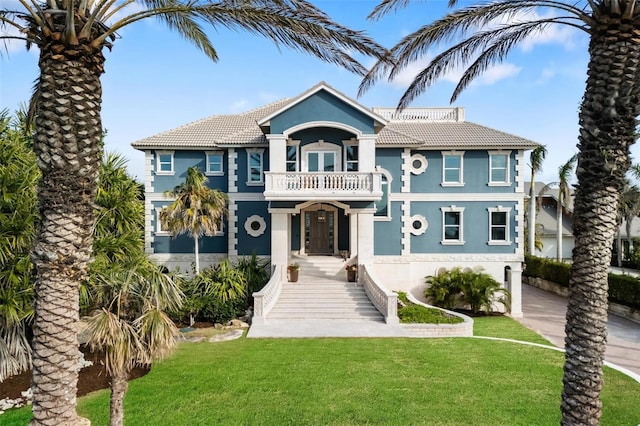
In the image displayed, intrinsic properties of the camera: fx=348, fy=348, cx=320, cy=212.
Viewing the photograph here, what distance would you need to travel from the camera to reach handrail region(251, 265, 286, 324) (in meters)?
13.9

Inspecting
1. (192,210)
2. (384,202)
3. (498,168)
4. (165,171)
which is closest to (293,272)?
(192,210)

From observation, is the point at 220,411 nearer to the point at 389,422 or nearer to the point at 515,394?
the point at 389,422

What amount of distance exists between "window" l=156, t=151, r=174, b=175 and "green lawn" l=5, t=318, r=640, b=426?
35.5ft

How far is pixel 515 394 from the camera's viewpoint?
28.1 ft

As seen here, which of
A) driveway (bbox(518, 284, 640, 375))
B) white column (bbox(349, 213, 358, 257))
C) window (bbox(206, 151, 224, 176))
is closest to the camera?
driveway (bbox(518, 284, 640, 375))

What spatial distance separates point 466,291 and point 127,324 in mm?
16098

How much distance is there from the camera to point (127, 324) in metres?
5.61

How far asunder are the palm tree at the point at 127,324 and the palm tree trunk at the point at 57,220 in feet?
3.24

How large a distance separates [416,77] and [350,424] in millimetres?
8001

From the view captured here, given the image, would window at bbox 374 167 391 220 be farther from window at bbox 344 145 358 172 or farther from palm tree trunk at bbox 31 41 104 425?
palm tree trunk at bbox 31 41 104 425

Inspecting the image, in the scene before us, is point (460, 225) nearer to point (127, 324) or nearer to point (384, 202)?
point (384, 202)

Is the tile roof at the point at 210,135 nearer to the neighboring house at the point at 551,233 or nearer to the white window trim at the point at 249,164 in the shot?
the white window trim at the point at 249,164

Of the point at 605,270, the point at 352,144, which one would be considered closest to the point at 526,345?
the point at 605,270

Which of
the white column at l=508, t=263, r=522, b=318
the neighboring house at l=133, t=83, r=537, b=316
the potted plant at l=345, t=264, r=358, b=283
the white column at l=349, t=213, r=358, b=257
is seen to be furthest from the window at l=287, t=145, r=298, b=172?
the white column at l=508, t=263, r=522, b=318
